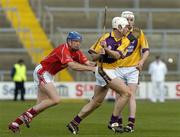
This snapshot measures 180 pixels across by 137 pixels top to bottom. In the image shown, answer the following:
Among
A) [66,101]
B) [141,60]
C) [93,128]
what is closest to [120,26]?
[141,60]

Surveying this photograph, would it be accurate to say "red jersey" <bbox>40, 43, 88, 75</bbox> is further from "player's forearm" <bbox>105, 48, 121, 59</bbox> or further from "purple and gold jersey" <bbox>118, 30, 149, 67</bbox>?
"purple and gold jersey" <bbox>118, 30, 149, 67</bbox>

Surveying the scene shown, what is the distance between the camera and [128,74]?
15.9 meters

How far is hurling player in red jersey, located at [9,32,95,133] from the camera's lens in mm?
14508

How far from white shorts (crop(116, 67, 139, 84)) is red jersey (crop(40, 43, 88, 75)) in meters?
1.26

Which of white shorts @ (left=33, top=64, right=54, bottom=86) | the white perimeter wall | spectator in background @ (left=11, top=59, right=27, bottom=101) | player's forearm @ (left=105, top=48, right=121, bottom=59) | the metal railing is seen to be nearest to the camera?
player's forearm @ (left=105, top=48, right=121, bottom=59)

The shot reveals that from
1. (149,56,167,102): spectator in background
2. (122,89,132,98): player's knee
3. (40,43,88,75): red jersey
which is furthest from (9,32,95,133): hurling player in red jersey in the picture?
(149,56,167,102): spectator in background

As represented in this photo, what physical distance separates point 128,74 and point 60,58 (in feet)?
6.24

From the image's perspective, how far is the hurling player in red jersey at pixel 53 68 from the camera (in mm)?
14508

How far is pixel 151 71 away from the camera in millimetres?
34469

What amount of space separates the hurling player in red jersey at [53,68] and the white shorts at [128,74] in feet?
3.47

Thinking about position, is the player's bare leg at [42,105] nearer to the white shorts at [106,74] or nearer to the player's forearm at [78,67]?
the player's forearm at [78,67]

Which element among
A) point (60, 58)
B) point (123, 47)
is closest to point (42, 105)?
point (60, 58)

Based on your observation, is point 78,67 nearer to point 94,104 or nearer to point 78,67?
point 78,67

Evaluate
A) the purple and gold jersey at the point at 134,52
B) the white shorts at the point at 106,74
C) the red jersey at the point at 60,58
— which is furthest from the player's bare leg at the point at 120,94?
the purple and gold jersey at the point at 134,52
